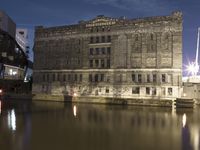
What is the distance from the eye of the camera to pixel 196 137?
21.1 m

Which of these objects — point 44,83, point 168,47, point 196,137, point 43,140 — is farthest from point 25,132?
point 44,83

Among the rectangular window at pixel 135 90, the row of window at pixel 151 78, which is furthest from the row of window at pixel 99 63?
the rectangular window at pixel 135 90

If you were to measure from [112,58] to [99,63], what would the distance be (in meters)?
4.01

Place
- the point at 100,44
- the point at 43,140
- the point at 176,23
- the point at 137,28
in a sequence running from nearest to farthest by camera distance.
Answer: the point at 43,140 < the point at 176,23 < the point at 137,28 < the point at 100,44

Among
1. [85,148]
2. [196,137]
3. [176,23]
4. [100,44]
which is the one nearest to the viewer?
[85,148]

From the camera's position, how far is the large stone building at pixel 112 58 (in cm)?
6047

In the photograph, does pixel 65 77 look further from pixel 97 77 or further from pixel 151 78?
pixel 151 78

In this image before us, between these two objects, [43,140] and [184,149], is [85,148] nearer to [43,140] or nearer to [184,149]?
[43,140]

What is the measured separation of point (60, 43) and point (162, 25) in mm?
30057

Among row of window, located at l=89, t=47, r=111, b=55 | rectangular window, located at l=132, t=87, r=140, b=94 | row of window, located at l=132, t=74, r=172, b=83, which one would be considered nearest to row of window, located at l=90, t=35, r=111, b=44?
row of window, located at l=89, t=47, r=111, b=55

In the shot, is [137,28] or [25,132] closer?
[25,132]

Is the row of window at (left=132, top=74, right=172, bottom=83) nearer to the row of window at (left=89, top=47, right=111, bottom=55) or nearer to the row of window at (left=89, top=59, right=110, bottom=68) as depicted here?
the row of window at (left=89, top=59, right=110, bottom=68)

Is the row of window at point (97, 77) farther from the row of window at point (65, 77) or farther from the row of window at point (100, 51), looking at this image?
the row of window at point (100, 51)

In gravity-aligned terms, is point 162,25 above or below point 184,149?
above
